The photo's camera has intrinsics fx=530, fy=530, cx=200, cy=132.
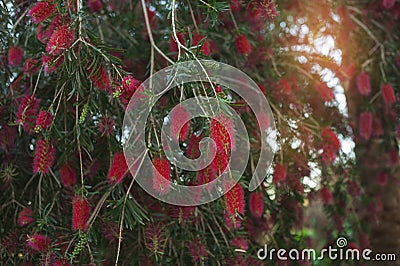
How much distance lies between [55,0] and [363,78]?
1.27 m

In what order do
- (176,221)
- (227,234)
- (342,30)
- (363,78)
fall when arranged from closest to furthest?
(176,221) < (227,234) < (363,78) < (342,30)

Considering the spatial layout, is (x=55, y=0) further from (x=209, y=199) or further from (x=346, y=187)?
(x=346, y=187)

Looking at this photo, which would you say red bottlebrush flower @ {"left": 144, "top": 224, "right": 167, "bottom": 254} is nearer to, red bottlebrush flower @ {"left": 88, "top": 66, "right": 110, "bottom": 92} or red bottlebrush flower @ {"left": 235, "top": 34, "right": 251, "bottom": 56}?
red bottlebrush flower @ {"left": 88, "top": 66, "right": 110, "bottom": 92}

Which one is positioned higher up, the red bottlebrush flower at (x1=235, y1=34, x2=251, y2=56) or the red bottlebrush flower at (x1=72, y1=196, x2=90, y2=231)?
the red bottlebrush flower at (x1=235, y1=34, x2=251, y2=56)

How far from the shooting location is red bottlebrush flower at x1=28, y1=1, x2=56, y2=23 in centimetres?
112

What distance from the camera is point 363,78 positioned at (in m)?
1.97

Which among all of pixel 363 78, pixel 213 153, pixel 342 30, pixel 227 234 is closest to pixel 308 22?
pixel 342 30

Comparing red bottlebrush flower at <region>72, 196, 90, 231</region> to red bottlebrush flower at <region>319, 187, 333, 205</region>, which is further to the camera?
red bottlebrush flower at <region>319, 187, 333, 205</region>

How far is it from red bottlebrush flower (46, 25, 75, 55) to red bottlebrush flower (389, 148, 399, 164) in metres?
1.62

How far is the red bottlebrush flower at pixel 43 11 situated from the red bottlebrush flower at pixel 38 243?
47 cm

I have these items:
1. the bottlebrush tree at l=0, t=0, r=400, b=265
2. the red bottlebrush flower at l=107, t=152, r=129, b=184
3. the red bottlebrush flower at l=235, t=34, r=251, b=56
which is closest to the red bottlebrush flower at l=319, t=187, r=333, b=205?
the bottlebrush tree at l=0, t=0, r=400, b=265

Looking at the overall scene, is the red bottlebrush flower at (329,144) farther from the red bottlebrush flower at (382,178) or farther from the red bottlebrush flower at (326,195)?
the red bottlebrush flower at (382,178)

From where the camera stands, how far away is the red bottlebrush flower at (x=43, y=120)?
3.65ft

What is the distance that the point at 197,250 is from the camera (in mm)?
1370
